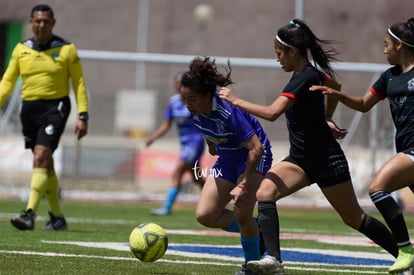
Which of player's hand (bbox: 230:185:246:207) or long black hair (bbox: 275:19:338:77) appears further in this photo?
long black hair (bbox: 275:19:338:77)

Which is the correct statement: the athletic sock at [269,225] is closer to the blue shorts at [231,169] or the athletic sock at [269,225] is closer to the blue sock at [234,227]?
the blue shorts at [231,169]

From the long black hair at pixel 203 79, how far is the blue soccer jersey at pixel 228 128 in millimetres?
93

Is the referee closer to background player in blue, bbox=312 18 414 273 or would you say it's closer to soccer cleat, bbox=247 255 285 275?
background player in blue, bbox=312 18 414 273

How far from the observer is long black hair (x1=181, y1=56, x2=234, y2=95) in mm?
8312

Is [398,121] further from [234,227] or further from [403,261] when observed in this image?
[234,227]

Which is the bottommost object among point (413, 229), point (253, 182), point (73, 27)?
point (73, 27)

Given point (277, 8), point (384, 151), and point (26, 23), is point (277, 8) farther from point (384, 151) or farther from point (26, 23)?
point (384, 151)

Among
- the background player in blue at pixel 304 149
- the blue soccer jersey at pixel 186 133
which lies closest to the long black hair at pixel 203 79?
the background player in blue at pixel 304 149

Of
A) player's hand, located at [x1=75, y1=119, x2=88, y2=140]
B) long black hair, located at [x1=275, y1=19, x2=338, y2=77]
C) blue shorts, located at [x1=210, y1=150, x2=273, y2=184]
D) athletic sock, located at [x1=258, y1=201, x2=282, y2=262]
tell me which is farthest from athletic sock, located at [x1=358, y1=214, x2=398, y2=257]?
player's hand, located at [x1=75, y1=119, x2=88, y2=140]

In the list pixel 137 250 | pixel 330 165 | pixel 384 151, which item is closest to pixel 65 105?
pixel 137 250

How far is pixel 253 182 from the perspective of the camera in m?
8.70

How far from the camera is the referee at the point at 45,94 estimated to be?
1209cm

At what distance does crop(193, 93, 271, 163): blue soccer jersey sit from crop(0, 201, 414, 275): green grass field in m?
0.98

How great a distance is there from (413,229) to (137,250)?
23.8 feet
